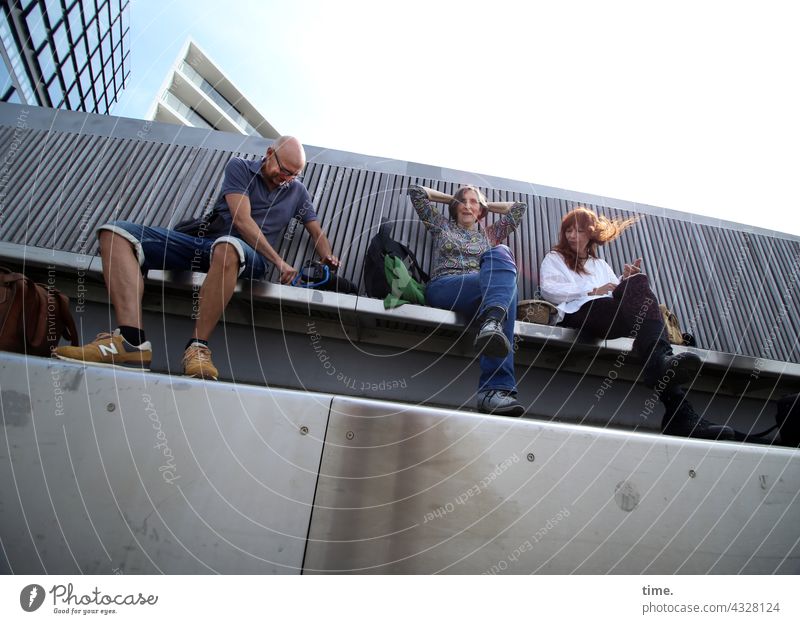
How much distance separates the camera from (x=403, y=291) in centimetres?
197

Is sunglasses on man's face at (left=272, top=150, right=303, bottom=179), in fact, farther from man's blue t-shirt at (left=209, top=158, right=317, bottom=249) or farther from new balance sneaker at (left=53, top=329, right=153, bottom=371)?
new balance sneaker at (left=53, top=329, right=153, bottom=371)

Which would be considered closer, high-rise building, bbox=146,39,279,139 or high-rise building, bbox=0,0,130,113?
high-rise building, bbox=0,0,130,113

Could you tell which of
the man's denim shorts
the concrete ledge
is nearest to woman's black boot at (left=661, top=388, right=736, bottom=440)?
the concrete ledge

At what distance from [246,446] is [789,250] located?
3470mm

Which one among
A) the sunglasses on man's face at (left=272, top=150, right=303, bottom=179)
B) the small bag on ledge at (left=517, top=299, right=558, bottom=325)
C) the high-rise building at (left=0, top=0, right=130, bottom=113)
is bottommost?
the small bag on ledge at (left=517, top=299, right=558, bottom=325)

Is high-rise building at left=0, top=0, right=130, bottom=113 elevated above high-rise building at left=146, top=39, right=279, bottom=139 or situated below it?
below

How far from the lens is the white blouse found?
1992mm

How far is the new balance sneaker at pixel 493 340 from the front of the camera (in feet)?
4.40

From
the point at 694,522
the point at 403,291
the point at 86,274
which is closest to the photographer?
the point at 694,522

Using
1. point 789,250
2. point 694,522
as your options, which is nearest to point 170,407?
point 694,522

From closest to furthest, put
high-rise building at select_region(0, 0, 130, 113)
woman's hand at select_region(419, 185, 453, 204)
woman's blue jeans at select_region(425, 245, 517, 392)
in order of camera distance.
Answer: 1. woman's blue jeans at select_region(425, 245, 517, 392)
2. woman's hand at select_region(419, 185, 453, 204)
3. high-rise building at select_region(0, 0, 130, 113)

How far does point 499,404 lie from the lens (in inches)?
50.9

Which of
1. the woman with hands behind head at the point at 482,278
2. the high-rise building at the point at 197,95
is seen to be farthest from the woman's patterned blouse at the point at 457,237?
the high-rise building at the point at 197,95

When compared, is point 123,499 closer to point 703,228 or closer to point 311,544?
point 311,544
